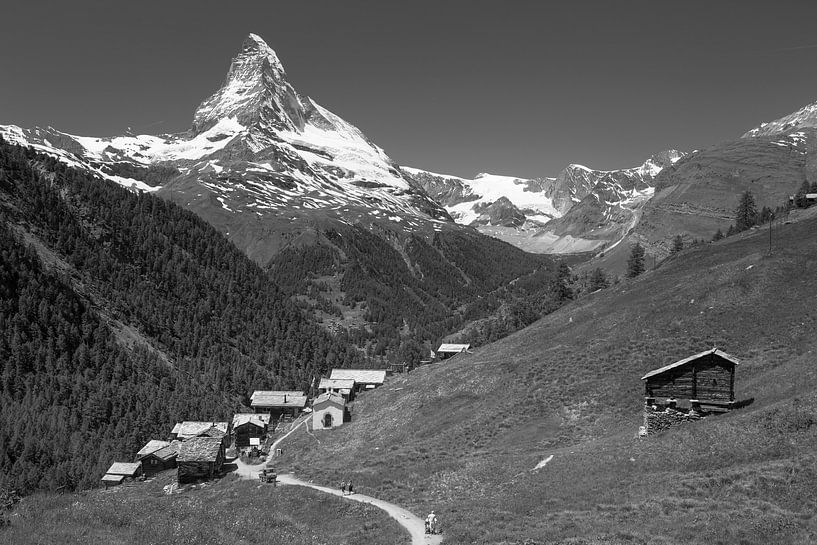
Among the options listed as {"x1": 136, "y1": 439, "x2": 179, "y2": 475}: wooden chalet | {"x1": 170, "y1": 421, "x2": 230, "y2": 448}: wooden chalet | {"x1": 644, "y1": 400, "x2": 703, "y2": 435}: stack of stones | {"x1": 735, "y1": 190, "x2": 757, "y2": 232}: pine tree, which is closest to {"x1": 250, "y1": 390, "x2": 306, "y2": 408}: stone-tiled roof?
{"x1": 170, "y1": 421, "x2": 230, "y2": 448}: wooden chalet

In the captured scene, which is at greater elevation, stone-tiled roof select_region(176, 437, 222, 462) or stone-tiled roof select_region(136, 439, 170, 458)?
stone-tiled roof select_region(176, 437, 222, 462)

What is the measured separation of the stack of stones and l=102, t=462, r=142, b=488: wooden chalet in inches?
2997

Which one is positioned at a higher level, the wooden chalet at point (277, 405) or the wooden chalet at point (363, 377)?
the wooden chalet at point (363, 377)

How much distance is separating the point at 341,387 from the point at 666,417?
7754cm

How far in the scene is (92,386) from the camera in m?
132

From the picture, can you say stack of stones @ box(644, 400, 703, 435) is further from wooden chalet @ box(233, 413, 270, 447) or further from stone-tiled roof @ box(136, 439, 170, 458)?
stone-tiled roof @ box(136, 439, 170, 458)

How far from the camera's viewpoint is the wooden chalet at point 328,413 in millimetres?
Answer: 83875

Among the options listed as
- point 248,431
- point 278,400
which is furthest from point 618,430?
point 278,400

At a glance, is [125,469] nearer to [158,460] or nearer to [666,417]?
[158,460]

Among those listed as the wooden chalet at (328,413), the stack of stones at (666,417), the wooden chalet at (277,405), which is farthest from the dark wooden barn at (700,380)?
the wooden chalet at (277,405)

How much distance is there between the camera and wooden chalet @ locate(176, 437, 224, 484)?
64250mm

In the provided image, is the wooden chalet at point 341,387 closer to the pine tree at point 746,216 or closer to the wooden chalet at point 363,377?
the wooden chalet at point 363,377

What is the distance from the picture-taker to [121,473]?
288 ft

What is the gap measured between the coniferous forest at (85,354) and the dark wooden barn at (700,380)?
295ft
